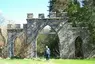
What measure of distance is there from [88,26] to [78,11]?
7.93 ft

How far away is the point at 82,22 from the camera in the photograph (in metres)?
41.4

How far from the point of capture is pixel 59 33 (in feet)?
139

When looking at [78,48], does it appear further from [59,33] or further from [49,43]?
[49,43]

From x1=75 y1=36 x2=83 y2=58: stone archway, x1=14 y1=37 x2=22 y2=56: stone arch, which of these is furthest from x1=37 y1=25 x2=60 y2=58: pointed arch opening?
x1=14 y1=37 x2=22 y2=56: stone arch

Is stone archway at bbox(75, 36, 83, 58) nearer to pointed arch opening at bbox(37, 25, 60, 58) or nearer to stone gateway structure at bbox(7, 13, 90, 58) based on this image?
stone gateway structure at bbox(7, 13, 90, 58)

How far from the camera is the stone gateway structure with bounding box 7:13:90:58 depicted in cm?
4184

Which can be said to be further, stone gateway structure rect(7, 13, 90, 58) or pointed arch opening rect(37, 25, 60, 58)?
pointed arch opening rect(37, 25, 60, 58)

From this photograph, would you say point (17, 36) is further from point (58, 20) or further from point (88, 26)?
point (88, 26)

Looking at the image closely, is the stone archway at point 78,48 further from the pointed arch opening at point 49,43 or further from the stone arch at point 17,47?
the stone arch at point 17,47

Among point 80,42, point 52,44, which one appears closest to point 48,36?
point 52,44

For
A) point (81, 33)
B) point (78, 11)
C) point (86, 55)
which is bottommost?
point (86, 55)

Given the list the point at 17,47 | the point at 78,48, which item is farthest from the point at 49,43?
the point at 17,47

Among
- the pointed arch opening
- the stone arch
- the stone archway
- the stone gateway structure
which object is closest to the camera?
the stone arch

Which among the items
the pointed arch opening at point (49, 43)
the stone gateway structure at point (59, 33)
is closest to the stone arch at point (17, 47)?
the stone gateway structure at point (59, 33)
